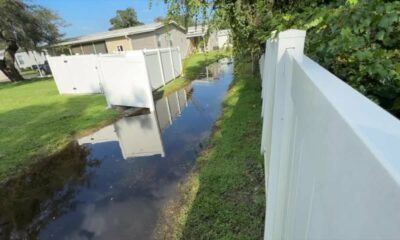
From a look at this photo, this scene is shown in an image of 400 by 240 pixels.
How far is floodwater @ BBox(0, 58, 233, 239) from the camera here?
11.6ft

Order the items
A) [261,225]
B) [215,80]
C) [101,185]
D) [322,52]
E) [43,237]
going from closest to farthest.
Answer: [322,52] → [261,225] → [43,237] → [101,185] → [215,80]

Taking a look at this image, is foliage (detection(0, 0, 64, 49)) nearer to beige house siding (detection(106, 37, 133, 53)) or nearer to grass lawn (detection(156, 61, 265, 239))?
beige house siding (detection(106, 37, 133, 53))

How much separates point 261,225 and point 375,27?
7.19ft

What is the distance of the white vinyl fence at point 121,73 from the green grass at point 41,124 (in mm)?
731

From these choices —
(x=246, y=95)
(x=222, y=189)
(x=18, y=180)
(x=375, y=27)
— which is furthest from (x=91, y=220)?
(x=246, y=95)

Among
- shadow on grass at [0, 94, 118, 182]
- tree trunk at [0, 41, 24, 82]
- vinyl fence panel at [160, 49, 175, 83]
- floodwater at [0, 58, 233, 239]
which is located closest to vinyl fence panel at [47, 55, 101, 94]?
shadow on grass at [0, 94, 118, 182]

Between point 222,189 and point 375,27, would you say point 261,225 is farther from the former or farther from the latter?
point 375,27

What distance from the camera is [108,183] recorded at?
451cm

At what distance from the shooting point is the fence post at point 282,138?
1712 mm

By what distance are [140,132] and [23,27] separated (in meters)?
20.3

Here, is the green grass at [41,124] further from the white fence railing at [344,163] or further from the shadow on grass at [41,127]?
the white fence railing at [344,163]

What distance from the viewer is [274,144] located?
2111 mm

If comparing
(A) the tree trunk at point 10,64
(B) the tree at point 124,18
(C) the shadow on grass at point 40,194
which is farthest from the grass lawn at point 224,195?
(B) the tree at point 124,18

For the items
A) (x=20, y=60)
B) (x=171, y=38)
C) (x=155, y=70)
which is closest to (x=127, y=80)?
(x=155, y=70)
